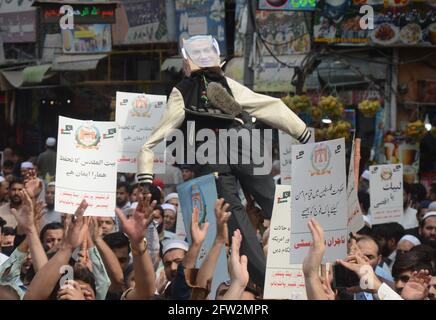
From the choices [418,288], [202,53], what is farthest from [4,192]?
[418,288]

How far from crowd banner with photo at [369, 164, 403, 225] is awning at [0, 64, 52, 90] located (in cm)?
1885

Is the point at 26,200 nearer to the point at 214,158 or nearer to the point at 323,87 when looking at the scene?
the point at 214,158

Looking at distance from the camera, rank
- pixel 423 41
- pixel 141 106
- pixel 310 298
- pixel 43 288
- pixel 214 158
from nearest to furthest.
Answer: pixel 310 298 → pixel 43 288 → pixel 214 158 → pixel 141 106 → pixel 423 41

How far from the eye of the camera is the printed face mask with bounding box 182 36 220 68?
28.2 ft

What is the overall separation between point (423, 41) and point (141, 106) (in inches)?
426

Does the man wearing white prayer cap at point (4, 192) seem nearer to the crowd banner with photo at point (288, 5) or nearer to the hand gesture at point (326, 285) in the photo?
the crowd banner with photo at point (288, 5)

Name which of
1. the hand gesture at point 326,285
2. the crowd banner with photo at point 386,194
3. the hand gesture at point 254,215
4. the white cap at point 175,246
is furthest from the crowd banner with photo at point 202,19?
the hand gesture at point 326,285

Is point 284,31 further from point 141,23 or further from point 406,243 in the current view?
point 406,243

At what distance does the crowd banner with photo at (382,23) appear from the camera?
787 inches

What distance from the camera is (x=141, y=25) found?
28297 millimetres

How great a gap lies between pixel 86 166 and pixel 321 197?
2200 millimetres

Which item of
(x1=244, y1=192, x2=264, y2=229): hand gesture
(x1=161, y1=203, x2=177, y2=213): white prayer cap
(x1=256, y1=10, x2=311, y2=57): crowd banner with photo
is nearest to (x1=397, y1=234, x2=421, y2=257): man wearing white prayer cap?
(x1=244, y1=192, x2=264, y2=229): hand gesture
